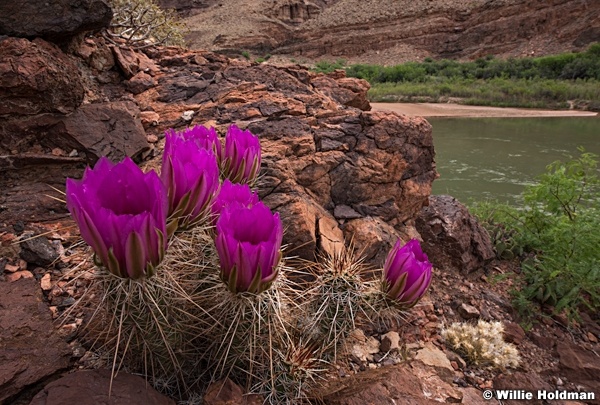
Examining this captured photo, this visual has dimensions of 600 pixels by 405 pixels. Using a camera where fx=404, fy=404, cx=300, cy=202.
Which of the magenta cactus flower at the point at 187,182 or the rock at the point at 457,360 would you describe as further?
the rock at the point at 457,360

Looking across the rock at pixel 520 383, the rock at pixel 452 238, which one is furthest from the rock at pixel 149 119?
the rock at pixel 520 383

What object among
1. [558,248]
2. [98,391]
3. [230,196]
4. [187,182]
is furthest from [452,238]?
[98,391]

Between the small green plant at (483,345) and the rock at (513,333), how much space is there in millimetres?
134

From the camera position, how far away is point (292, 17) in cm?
4872

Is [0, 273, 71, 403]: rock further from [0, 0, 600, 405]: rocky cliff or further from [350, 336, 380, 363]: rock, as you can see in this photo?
[350, 336, 380, 363]: rock

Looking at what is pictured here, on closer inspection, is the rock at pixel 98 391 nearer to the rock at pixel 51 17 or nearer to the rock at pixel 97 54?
the rock at pixel 51 17

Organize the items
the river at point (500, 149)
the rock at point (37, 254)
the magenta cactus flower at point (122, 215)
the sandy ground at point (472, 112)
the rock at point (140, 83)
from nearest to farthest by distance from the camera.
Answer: the magenta cactus flower at point (122, 215) → the rock at point (37, 254) → the rock at point (140, 83) → the river at point (500, 149) → the sandy ground at point (472, 112)

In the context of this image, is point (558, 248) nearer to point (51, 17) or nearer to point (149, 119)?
point (149, 119)

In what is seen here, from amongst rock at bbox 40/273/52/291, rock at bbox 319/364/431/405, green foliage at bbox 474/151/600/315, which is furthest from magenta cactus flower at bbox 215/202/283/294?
green foliage at bbox 474/151/600/315

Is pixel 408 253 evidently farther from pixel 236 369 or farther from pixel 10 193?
pixel 10 193

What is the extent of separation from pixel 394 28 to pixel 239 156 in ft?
144

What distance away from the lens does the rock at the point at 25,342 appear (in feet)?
4.02

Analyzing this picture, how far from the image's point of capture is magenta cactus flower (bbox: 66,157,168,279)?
2.96ft

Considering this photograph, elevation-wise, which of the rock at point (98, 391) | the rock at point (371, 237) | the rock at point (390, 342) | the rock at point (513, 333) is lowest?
the rock at point (513, 333)
